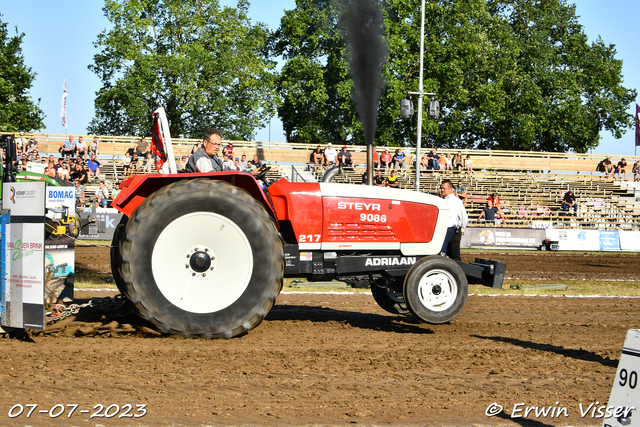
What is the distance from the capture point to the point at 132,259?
200 inches

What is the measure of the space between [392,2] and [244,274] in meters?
33.2

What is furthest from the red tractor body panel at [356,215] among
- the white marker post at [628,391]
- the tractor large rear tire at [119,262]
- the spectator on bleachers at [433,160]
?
the spectator on bleachers at [433,160]

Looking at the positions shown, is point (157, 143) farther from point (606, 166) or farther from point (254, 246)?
point (606, 166)

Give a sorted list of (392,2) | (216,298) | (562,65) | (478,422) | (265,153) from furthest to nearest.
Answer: (562,65), (392,2), (265,153), (216,298), (478,422)

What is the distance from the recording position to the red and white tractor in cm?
517

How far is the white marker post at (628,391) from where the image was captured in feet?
9.93

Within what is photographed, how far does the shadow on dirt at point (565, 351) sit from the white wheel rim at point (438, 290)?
1.50 ft

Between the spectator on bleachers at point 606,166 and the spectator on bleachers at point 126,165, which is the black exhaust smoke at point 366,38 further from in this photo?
the spectator on bleachers at point 606,166

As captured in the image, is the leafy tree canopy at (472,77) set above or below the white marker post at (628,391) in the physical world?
above

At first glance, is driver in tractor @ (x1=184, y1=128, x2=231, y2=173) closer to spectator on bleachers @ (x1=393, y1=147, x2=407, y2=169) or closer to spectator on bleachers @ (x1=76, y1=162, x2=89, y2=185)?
spectator on bleachers @ (x1=76, y1=162, x2=89, y2=185)

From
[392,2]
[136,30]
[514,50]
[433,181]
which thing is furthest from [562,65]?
[136,30]

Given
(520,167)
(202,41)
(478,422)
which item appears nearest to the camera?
(478,422)

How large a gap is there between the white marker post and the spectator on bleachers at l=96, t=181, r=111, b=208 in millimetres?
18899

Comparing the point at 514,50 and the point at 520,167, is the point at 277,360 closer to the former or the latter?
the point at 520,167
